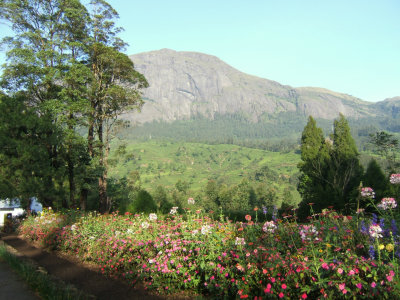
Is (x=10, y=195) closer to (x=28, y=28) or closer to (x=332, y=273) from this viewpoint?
(x=28, y=28)

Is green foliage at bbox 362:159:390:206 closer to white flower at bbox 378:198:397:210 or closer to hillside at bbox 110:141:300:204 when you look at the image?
white flower at bbox 378:198:397:210

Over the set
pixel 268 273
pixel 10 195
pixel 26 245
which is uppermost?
pixel 268 273

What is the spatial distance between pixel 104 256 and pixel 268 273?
3.54 meters

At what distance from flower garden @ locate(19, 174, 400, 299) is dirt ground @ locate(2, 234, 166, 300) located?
0.18 metres

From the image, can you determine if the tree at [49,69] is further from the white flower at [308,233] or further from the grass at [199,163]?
the grass at [199,163]

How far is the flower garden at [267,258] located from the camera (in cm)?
273

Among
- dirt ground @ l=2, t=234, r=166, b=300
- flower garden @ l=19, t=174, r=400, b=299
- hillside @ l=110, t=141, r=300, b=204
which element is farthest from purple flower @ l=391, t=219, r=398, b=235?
hillside @ l=110, t=141, r=300, b=204

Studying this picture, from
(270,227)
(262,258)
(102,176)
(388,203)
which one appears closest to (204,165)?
(102,176)

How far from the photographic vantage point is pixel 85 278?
4.58 meters

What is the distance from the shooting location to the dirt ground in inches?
150

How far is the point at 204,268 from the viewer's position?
12.1ft

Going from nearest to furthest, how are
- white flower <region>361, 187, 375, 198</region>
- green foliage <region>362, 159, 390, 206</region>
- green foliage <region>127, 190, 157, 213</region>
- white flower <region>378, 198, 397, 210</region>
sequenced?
white flower <region>378, 198, 397, 210</region> < white flower <region>361, 187, 375, 198</region> < green foliage <region>127, 190, 157, 213</region> < green foliage <region>362, 159, 390, 206</region>

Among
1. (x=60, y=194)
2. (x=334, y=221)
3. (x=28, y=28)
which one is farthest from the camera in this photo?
(x=28, y=28)

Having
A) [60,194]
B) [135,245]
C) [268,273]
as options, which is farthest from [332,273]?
[60,194]
